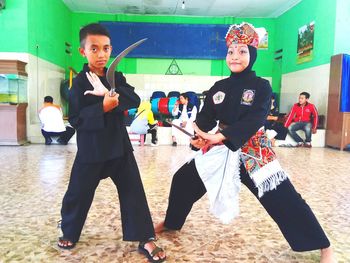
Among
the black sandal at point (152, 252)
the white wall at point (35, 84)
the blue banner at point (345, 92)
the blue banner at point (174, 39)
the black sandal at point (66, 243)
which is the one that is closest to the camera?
the black sandal at point (152, 252)

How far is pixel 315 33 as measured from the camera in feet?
24.3

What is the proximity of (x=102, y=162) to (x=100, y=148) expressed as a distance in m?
0.09

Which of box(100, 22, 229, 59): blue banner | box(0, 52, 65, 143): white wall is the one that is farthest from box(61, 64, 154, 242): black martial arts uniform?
box(100, 22, 229, 59): blue banner

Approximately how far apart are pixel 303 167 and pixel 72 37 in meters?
7.80

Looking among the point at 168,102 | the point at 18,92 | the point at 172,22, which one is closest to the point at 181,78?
the point at 172,22

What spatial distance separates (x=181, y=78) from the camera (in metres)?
9.73

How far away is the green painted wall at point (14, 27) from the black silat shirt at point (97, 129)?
5.47m

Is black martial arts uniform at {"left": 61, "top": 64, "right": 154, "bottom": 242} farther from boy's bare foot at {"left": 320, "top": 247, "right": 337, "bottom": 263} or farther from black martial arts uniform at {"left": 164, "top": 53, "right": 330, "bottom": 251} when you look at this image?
boy's bare foot at {"left": 320, "top": 247, "right": 337, "bottom": 263}

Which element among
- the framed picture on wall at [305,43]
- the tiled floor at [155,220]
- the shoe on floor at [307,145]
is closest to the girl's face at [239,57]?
the tiled floor at [155,220]

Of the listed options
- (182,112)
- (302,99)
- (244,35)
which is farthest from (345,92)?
(244,35)

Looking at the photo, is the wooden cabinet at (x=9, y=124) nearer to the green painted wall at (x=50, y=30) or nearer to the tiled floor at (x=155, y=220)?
the green painted wall at (x=50, y=30)

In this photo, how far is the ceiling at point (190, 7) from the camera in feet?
27.7

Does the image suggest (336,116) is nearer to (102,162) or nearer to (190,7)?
(190,7)

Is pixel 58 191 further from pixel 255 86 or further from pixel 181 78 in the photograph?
pixel 181 78
